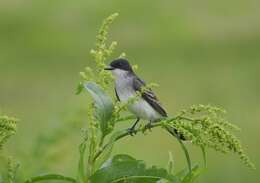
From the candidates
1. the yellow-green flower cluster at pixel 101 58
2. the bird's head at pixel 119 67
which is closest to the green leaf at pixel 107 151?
the yellow-green flower cluster at pixel 101 58

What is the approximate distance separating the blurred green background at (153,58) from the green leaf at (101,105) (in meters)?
9.33

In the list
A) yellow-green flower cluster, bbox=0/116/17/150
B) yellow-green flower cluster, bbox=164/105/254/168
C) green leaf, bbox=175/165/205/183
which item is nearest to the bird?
green leaf, bbox=175/165/205/183

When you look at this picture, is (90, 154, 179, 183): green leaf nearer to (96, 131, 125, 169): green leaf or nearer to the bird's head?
(96, 131, 125, 169): green leaf

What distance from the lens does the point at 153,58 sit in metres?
25.9

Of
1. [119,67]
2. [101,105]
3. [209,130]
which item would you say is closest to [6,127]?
[101,105]

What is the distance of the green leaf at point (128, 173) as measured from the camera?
3.88 m

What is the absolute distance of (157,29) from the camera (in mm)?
30312

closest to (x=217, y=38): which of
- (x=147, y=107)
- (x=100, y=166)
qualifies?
(x=147, y=107)

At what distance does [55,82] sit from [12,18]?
666 centimetres

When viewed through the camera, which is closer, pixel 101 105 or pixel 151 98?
pixel 101 105

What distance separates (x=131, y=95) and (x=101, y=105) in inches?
139

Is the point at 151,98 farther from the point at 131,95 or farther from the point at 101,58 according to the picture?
the point at 101,58

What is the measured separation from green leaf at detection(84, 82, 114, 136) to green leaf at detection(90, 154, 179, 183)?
0.11 m

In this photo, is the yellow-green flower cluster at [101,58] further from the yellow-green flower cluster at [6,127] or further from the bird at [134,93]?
the bird at [134,93]
